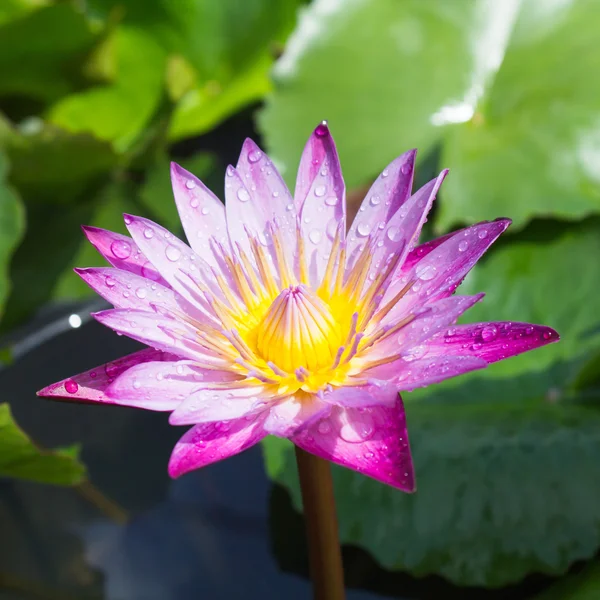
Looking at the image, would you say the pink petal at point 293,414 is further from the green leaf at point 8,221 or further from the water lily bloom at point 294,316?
the green leaf at point 8,221

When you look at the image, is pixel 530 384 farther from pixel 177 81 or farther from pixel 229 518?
pixel 177 81

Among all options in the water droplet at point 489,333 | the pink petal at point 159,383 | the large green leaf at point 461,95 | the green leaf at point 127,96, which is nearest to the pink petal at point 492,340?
the water droplet at point 489,333

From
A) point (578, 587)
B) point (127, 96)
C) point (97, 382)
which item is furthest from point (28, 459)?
point (127, 96)

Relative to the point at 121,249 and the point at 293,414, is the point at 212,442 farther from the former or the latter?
the point at 121,249

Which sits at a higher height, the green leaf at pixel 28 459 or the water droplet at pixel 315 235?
the water droplet at pixel 315 235

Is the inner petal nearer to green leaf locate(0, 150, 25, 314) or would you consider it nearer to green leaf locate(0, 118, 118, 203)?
green leaf locate(0, 150, 25, 314)

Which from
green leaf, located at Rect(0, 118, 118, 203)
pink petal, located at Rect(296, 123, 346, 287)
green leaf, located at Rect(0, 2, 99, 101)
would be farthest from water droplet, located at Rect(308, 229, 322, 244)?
green leaf, located at Rect(0, 2, 99, 101)
